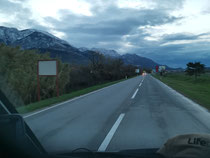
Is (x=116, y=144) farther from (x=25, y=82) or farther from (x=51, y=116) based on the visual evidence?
(x=25, y=82)

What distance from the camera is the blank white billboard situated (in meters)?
15.6

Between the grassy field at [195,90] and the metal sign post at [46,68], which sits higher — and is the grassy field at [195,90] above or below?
below

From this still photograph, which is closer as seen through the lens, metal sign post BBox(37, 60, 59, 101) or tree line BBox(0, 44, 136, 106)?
tree line BBox(0, 44, 136, 106)

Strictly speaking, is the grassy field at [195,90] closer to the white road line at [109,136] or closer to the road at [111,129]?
the road at [111,129]

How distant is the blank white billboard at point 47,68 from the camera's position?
616 inches

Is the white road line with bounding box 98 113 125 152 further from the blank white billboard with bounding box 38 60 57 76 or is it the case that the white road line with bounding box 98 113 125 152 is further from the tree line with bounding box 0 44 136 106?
the tree line with bounding box 0 44 136 106

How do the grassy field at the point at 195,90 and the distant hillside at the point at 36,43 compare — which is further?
the distant hillside at the point at 36,43

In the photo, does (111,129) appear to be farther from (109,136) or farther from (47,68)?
(47,68)

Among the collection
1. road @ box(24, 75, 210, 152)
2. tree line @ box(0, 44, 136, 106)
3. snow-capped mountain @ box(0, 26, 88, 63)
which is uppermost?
snow-capped mountain @ box(0, 26, 88, 63)

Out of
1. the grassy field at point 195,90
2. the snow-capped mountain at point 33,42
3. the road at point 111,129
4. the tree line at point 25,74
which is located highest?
the snow-capped mountain at point 33,42

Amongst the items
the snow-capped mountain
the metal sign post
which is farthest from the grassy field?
the snow-capped mountain

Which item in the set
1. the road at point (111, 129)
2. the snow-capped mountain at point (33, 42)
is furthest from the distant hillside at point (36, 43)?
the road at point (111, 129)

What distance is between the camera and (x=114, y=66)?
2403 inches

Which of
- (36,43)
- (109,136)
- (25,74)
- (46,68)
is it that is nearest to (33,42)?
(36,43)
